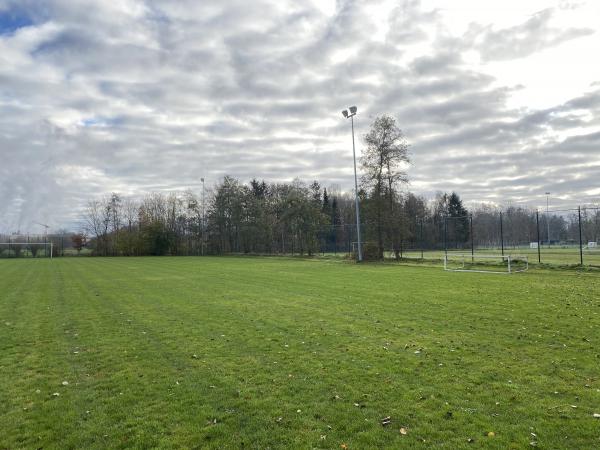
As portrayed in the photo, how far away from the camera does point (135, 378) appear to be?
229 inches

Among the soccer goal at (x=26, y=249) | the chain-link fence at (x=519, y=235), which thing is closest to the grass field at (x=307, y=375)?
the chain-link fence at (x=519, y=235)

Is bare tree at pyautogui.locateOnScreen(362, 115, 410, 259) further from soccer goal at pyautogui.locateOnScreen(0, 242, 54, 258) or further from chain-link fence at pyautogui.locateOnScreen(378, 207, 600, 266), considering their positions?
soccer goal at pyautogui.locateOnScreen(0, 242, 54, 258)

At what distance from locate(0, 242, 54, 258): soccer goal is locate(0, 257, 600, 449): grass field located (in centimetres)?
5774

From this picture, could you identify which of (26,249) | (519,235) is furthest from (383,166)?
(26,249)

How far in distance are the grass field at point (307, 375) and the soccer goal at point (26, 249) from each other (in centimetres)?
5774

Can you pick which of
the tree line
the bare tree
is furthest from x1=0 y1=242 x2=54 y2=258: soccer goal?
the bare tree

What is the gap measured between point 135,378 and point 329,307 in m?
6.42

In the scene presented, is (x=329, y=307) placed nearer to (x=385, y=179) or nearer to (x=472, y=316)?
(x=472, y=316)

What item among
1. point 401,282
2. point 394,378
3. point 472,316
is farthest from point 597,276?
point 394,378

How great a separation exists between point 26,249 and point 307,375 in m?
68.5

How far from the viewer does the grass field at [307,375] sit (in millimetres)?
4086

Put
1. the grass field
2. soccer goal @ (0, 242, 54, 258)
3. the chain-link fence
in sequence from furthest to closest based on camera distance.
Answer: soccer goal @ (0, 242, 54, 258)
the chain-link fence
the grass field

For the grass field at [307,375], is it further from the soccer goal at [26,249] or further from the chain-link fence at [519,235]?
the soccer goal at [26,249]

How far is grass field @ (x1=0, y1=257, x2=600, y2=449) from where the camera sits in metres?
4.09
